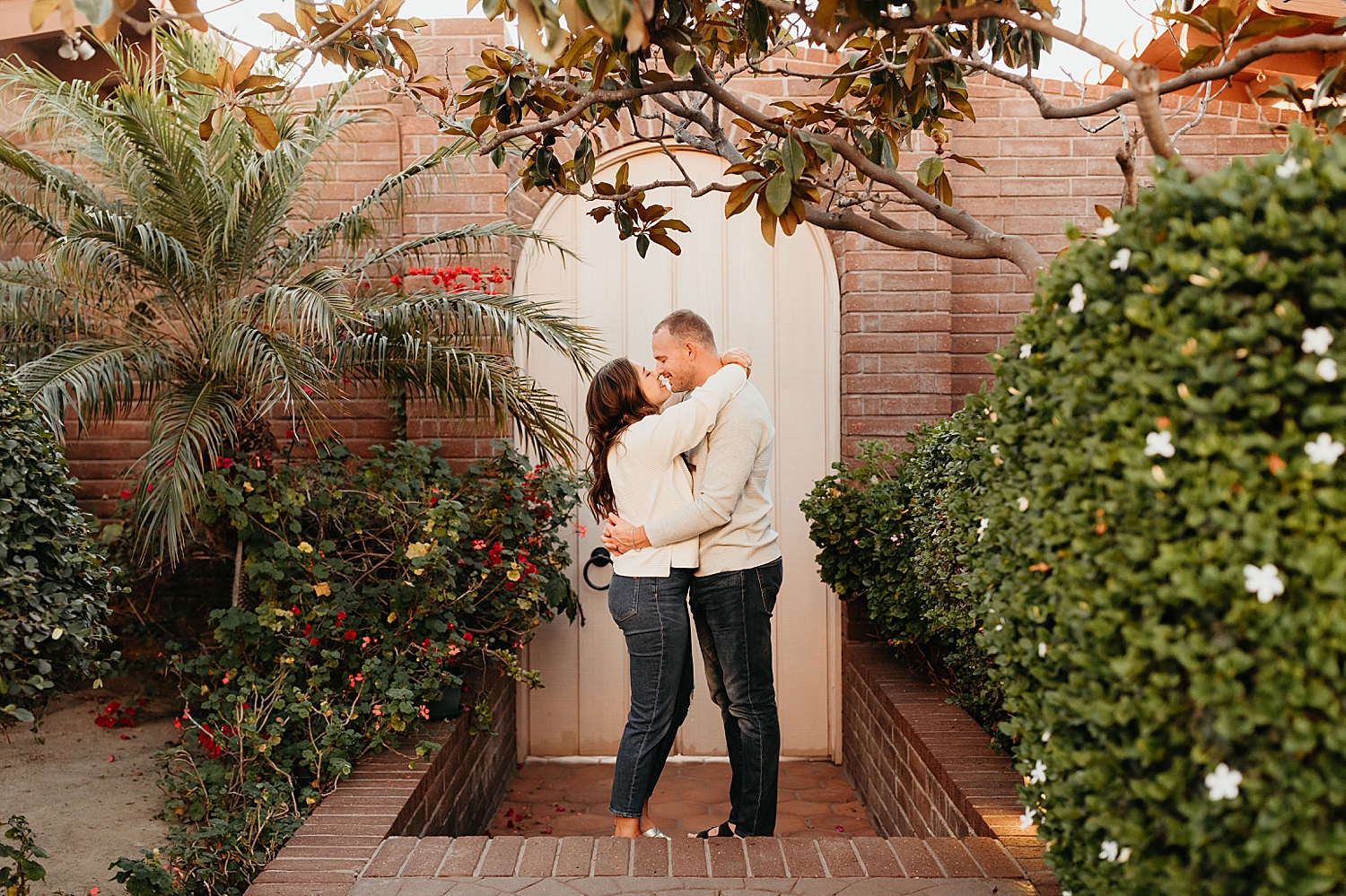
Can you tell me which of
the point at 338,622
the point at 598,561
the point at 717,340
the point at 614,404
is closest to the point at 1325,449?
the point at 614,404

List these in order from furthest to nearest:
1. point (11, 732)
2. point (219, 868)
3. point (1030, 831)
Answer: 1. point (11, 732)
2. point (219, 868)
3. point (1030, 831)

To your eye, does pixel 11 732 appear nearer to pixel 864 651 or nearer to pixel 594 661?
pixel 594 661

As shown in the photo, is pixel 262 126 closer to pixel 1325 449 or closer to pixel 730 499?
pixel 730 499

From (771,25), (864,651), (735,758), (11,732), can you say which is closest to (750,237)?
(771,25)

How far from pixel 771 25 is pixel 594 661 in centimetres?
322

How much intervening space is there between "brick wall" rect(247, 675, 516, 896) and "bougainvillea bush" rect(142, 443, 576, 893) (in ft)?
0.36

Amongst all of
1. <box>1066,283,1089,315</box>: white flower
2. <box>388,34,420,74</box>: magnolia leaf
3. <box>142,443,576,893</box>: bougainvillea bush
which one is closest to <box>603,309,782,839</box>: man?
<box>142,443,576,893</box>: bougainvillea bush

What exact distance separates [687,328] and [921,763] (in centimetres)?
177

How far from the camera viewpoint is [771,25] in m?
3.24

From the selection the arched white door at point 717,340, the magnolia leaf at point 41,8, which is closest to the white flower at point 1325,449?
the magnolia leaf at point 41,8

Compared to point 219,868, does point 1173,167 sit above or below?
above

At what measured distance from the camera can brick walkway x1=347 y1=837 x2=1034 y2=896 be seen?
2.46m

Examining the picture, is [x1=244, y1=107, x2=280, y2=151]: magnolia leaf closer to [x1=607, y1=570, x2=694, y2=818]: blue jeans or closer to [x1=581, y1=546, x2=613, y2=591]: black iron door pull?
[x1=607, y1=570, x2=694, y2=818]: blue jeans

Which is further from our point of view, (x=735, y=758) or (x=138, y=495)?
(x=138, y=495)
